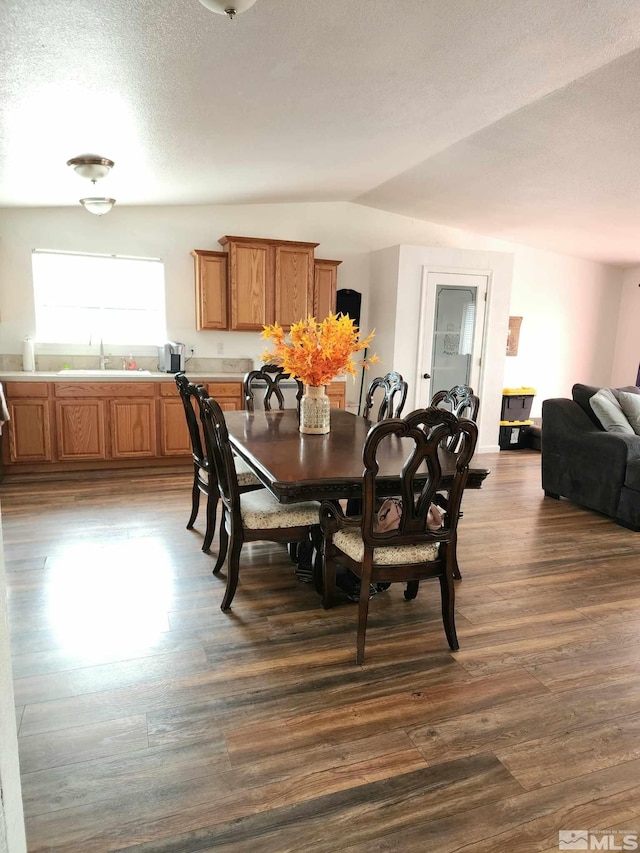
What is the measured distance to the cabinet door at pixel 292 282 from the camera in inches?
224

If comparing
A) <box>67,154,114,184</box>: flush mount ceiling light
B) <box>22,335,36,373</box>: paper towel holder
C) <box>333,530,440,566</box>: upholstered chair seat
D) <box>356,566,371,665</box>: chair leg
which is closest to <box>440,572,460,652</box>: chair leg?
<box>333,530,440,566</box>: upholstered chair seat

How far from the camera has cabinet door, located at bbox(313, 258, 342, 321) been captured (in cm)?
600

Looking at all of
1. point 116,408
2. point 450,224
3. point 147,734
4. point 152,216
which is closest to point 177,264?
point 152,216

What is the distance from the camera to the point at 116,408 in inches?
200

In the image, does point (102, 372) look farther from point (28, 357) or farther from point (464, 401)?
point (464, 401)

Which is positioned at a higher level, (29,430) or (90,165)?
(90,165)

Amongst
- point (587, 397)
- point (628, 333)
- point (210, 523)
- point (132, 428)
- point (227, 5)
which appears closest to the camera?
point (227, 5)

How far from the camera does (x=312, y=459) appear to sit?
98.5 inches

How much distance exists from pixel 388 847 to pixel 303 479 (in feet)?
3.87

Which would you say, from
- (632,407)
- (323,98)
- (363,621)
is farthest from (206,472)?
(632,407)

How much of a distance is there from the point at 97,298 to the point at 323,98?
3407mm

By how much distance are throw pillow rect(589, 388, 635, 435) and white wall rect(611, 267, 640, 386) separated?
150 inches

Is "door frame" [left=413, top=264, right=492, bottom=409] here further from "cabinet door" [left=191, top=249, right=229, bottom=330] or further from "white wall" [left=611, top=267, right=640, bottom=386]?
"white wall" [left=611, top=267, right=640, bottom=386]

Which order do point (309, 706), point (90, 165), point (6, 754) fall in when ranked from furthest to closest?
1. point (90, 165)
2. point (309, 706)
3. point (6, 754)
